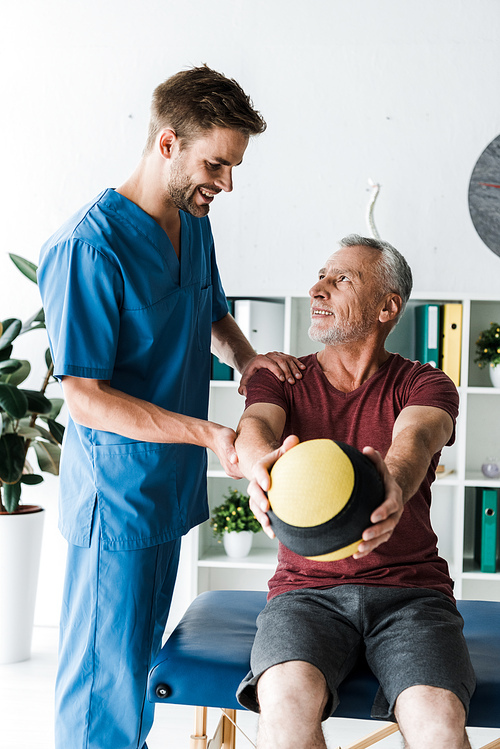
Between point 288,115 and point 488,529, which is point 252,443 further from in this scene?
point 288,115

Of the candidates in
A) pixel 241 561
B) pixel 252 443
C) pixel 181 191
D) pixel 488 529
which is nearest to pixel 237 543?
pixel 241 561

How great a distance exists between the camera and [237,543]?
9.32 ft

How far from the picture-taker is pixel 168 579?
64.2 inches

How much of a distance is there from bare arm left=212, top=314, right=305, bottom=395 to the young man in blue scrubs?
0.18 meters

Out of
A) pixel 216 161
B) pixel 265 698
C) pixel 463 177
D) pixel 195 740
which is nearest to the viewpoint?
pixel 265 698

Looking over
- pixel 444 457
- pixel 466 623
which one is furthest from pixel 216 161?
pixel 444 457

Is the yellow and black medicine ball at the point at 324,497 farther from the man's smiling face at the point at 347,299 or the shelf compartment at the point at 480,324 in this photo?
the shelf compartment at the point at 480,324

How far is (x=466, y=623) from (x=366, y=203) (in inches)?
73.1

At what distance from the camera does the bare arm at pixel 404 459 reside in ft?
3.58

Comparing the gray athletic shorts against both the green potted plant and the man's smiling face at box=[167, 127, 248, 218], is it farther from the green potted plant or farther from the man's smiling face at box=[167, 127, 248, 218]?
the green potted plant

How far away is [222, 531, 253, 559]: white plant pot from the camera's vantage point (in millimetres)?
2838

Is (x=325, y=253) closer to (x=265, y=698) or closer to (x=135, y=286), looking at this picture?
(x=135, y=286)

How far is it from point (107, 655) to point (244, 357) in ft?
2.57

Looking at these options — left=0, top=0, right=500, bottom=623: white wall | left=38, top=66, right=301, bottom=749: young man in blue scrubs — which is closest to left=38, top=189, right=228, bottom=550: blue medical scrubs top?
left=38, top=66, right=301, bottom=749: young man in blue scrubs
